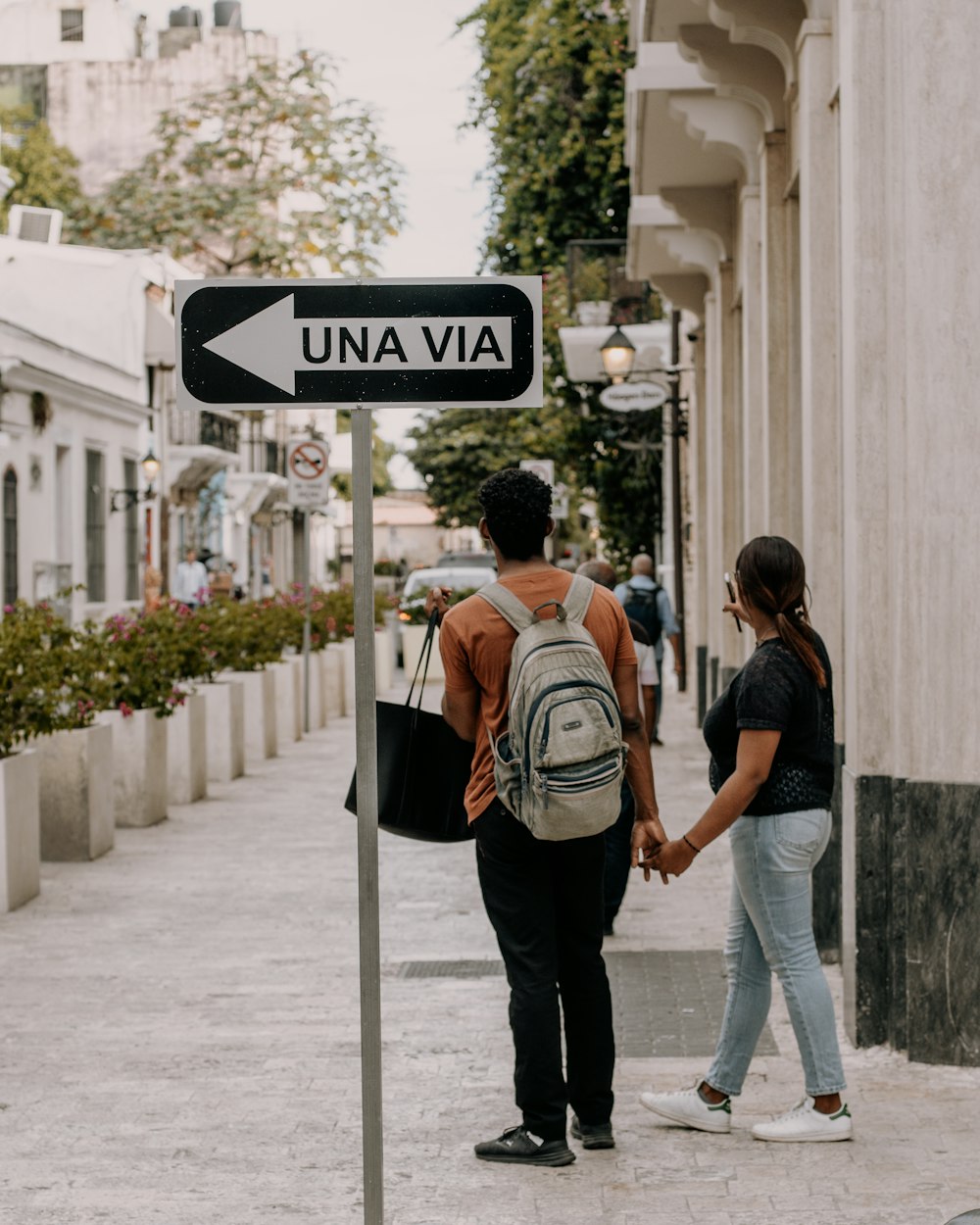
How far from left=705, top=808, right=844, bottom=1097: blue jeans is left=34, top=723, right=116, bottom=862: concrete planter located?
255 inches

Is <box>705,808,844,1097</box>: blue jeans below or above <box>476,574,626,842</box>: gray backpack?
below

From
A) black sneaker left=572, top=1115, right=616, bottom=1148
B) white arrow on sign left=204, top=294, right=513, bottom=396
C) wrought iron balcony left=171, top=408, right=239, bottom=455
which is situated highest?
wrought iron balcony left=171, top=408, right=239, bottom=455

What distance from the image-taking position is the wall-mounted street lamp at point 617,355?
24688mm

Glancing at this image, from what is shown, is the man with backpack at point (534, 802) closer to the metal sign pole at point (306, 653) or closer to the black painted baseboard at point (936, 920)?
the black painted baseboard at point (936, 920)

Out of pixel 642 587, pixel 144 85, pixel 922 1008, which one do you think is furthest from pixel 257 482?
pixel 922 1008

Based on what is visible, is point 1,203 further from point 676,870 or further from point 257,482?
point 676,870

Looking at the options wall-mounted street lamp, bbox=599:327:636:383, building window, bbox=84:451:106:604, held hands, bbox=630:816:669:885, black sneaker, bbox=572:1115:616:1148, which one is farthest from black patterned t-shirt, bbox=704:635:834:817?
building window, bbox=84:451:106:604

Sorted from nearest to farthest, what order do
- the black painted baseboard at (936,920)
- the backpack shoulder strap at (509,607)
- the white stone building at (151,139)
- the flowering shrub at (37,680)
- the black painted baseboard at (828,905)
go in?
the backpack shoulder strap at (509,607), the black painted baseboard at (936,920), the black painted baseboard at (828,905), the flowering shrub at (37,680), the white stone building at (151,139)

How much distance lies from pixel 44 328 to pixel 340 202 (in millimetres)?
6235

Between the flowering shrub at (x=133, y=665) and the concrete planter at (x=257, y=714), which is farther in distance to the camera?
the concrete planter at (x=257, y=714)

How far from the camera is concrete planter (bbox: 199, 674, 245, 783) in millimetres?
16766

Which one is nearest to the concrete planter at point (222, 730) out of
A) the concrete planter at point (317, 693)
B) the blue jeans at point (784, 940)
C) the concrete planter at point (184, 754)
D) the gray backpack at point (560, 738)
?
the concrete planter at point (184, 754)

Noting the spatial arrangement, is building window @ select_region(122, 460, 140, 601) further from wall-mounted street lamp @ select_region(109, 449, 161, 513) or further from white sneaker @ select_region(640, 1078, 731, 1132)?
white sneaker @ select_region(640, 1078, 731, 1132)

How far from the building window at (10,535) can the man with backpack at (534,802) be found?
26330mm
